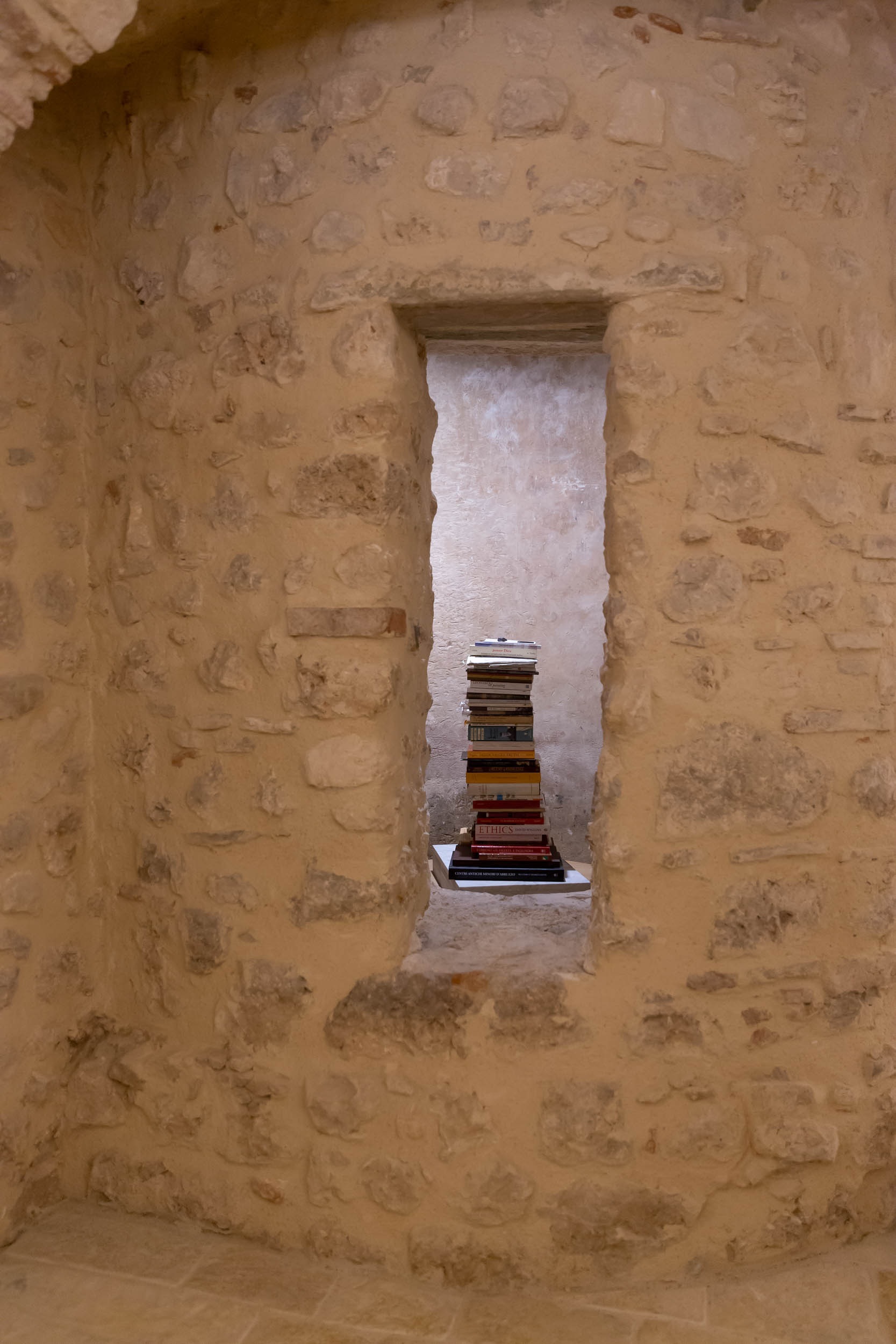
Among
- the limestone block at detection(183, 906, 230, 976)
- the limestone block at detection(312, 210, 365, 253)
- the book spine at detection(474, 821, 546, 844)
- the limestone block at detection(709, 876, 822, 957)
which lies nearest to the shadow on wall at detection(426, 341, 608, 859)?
the book spine at detection(474, 821, 546, 844)

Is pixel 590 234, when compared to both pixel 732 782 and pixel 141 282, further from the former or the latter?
pixel 732 782

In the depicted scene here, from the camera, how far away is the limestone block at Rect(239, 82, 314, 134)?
85.0 inches

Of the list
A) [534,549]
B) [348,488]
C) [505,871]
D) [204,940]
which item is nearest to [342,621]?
[348,488]

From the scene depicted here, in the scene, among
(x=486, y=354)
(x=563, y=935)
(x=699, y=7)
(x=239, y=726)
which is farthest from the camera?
(x=486, y=354)

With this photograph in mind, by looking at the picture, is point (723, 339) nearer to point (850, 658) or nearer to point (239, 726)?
point (850, 658)

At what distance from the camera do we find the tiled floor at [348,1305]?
6.63 ft

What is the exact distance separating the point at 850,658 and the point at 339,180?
1.44m

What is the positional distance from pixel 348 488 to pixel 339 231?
1.72ft

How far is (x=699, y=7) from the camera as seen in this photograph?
2102mm

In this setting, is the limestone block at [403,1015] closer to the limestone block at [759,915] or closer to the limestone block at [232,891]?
the limestone block at [232,891]

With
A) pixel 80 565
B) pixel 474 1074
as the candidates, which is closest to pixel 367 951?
pixel 474 1074

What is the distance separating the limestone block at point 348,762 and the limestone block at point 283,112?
1274mm

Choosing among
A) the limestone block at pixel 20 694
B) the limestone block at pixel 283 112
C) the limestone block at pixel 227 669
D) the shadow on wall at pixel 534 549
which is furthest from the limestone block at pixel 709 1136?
the shadow on wall at pixel 534 549

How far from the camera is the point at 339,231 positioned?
2.14 meters
